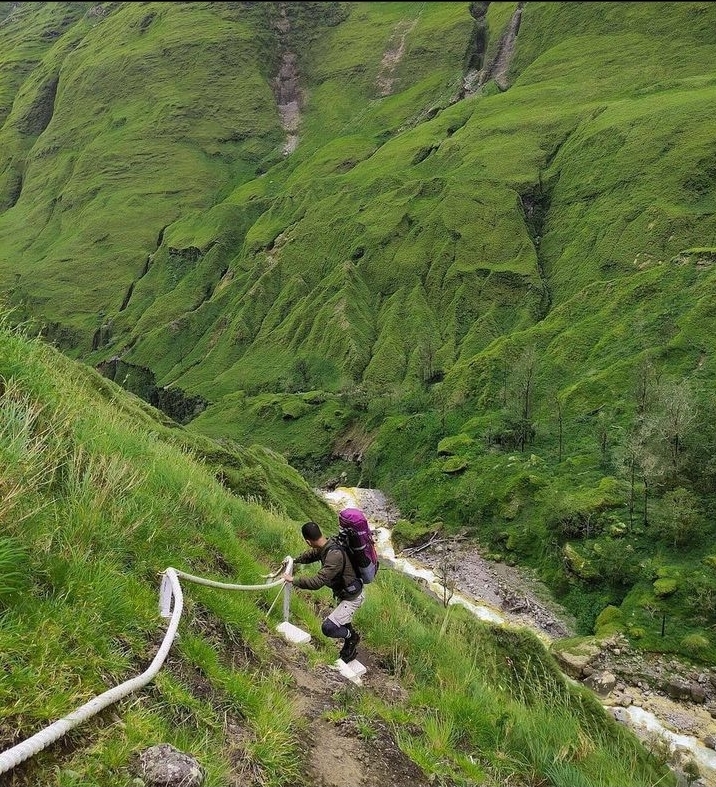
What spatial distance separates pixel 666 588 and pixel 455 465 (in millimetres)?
34084

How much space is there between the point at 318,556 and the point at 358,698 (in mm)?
1727

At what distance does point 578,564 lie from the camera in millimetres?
54844

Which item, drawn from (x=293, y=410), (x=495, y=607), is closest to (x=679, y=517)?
(x=495, y=607)

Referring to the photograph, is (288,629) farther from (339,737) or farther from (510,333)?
(510,333)

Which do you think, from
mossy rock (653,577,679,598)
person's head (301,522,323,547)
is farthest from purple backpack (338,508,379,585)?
mossy rock (653,577,679,598)

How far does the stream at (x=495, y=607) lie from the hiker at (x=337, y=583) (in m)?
12.8

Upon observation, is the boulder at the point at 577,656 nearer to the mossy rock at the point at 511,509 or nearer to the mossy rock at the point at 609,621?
the mossy rock at the point at 609,621

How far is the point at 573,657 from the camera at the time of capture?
4303cm

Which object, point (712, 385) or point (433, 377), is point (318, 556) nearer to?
point (712, 385)

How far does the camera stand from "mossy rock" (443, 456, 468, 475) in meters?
78.7

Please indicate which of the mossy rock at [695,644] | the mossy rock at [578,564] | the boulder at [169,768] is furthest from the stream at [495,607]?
the boulder at [169,768]

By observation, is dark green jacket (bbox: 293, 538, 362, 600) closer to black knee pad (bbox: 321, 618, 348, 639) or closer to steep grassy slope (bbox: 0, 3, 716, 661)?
black knee pad (bbox: 321, 618, 348, 639)

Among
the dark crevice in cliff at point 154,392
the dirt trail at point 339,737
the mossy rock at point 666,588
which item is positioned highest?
the dirt trail at point 339,737

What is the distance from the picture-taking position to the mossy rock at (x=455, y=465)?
78.7m
